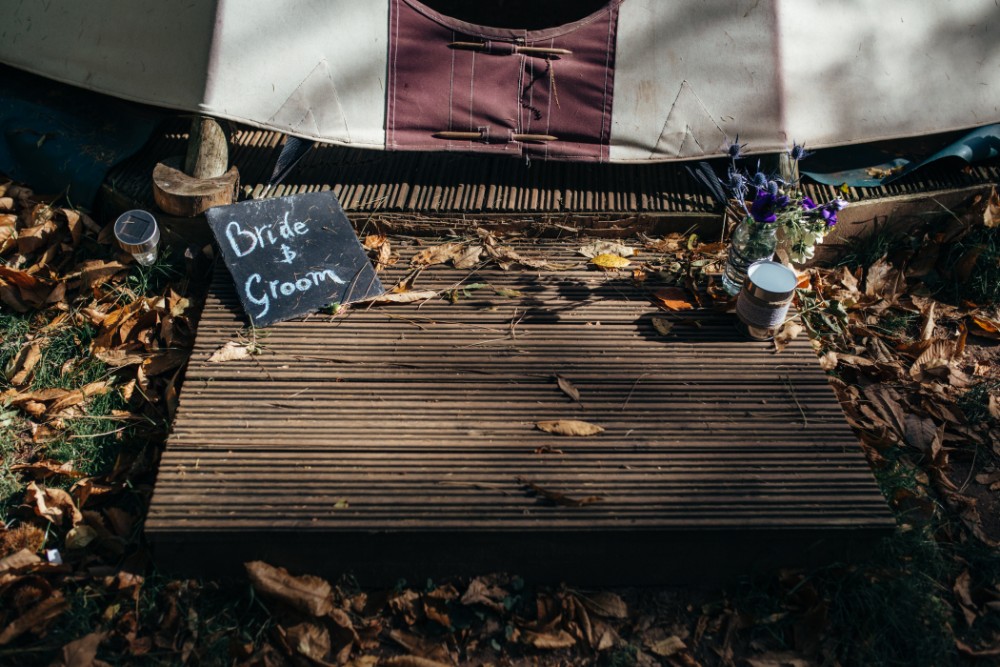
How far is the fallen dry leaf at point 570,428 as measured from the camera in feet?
8.70

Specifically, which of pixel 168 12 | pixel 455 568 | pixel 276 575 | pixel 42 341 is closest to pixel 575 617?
pixel 455 568

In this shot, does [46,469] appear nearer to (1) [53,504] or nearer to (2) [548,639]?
(1) [53,504]

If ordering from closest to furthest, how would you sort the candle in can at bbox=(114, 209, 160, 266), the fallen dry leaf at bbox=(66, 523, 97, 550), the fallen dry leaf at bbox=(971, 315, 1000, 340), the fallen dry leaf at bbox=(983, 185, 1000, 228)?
1. the fallen dry leaf at bbox=(66, 523, 97, 550)
2. the candle in can at bbox=(114, 209, 160, 266)
3. the fallen dry leaf at bbox=(971, 315, 1000, 340)
4. the fallen dry leaf at bbox=(983, 185, 1000, 228)

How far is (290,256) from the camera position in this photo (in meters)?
3.12

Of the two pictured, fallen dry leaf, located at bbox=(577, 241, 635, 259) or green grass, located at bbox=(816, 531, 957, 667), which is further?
fallen dry leaf, located at bbox=(577, 241, 635, 259)

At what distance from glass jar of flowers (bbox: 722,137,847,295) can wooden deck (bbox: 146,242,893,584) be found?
9.2 inches

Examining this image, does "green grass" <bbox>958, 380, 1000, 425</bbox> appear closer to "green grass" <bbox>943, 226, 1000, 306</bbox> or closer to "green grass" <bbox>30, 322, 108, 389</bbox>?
"green grass" <bbox>943, 226, 1000, 306</bbox>

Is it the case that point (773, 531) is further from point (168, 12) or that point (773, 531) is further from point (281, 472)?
point (168, 12)

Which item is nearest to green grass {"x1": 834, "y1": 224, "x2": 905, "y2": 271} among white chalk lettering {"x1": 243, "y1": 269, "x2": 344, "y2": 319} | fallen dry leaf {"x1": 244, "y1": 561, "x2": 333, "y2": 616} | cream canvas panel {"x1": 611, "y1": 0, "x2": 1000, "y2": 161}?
cream canvas panel {"x1": 611, "y1": 0, "x2": 1000, "y2": 161}

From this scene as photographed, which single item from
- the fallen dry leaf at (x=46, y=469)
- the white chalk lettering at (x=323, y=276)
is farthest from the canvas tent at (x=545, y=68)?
the fallen dry leaf at (x=46, y=469)

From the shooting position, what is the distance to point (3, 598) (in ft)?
7.89

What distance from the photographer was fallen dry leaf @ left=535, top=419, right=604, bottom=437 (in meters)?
2.65

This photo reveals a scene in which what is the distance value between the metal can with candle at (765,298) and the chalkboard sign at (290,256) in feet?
4.27

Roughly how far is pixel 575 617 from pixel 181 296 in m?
1.90
